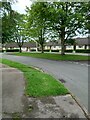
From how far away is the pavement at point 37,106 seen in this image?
→ 21.2ft

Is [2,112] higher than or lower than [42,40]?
lower

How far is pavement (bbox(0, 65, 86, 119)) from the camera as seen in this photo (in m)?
6.48

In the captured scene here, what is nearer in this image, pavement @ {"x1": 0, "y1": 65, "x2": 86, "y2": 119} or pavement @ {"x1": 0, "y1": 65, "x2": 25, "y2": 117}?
pavement @ {"x1": 0, "y1": 65, "x2": 86, "y2": 119}

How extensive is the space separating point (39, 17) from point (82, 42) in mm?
61635

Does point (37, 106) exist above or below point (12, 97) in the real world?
below

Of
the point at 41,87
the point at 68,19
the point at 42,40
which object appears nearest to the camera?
the point at 41,87

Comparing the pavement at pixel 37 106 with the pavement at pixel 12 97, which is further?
the pavement at pixel 12 97

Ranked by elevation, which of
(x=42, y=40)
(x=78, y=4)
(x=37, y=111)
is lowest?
(x=37, y=111)

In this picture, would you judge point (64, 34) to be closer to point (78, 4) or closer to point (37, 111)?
point (78, 4)

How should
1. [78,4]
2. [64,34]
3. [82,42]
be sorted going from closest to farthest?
[78,4], [64,34], [82,42]

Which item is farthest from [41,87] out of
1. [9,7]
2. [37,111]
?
[9,7]

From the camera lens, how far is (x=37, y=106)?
7.24 metres

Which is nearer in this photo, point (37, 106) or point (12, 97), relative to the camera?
point (37, 106)

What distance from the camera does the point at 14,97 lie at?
8.09 meters
